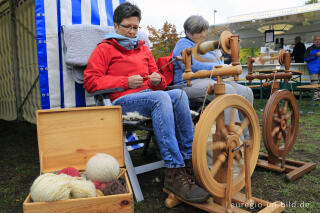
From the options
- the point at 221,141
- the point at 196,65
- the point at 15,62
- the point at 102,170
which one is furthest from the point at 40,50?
the point at 15,62

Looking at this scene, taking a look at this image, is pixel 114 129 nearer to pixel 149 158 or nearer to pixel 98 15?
pixel 149 158

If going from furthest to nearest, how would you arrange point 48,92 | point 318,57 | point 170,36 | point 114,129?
point 170,36, point 318,57, point 48,92, point 114,129

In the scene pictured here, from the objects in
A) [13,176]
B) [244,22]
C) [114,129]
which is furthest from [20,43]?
[244,22]

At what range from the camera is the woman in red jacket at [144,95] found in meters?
1.43

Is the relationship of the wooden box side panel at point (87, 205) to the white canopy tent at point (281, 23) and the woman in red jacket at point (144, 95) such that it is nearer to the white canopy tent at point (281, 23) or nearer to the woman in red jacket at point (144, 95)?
the woman in red jacket at point (144, 95)

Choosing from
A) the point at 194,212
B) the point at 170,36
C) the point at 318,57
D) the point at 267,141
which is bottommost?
the point at 194,212

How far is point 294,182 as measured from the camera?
184 cm

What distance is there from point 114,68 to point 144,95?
35cm

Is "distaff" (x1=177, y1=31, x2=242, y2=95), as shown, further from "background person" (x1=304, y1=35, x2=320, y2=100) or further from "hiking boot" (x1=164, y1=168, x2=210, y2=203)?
"background person" (x1=304, y1=35, x2=320, y2=100)

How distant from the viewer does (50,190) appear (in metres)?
0.91

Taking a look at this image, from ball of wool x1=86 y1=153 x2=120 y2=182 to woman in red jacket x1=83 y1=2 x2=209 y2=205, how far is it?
34 cm

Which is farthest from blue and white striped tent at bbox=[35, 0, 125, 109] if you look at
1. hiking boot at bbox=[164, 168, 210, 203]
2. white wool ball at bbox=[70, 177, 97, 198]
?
white wool ball at bbox=[70, 177, 97, 198]

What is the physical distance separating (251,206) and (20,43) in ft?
11.3

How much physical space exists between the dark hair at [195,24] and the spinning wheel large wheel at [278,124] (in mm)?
755
